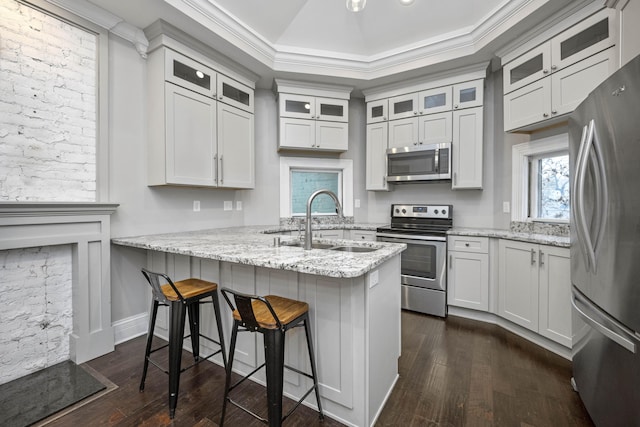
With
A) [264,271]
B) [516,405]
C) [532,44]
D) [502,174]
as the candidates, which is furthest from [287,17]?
[516,405]

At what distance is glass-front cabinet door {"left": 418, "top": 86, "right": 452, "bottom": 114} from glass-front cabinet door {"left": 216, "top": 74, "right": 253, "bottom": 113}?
2164mm

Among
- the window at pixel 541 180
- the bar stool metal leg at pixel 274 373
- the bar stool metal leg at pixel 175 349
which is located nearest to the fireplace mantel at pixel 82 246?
the bar stool metal leg at pixel 175 349

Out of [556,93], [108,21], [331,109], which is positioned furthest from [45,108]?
[556,93]

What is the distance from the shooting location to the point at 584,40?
7.33ft

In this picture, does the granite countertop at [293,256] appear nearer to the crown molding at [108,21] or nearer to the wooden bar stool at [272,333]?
the wooden bar stool at [272,333]

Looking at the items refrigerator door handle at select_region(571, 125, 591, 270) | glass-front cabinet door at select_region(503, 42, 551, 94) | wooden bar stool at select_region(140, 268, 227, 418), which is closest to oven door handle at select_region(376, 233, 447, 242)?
refrigerator door handle at select_region(571, 125, 591, 270)

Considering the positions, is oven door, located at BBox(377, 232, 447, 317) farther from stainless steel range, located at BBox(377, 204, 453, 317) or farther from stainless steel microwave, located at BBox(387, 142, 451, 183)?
stainless steel microwave, located at BBox(387, 142, 451, 183)

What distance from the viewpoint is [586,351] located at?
1.56 metres

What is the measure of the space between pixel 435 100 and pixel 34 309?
4.38m

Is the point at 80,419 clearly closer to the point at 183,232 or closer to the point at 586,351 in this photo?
the point at 183,232

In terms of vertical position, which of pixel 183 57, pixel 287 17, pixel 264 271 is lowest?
pixel 264 271

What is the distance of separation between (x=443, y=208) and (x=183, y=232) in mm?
3061

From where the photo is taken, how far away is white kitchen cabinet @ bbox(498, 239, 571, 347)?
7.36 feet

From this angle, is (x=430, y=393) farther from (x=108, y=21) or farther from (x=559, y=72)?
(x=108, y=21)
